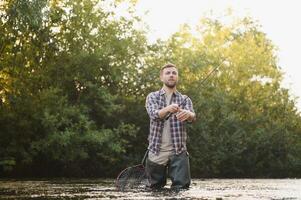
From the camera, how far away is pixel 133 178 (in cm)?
951

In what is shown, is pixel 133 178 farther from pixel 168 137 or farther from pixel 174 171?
pixel 168 137

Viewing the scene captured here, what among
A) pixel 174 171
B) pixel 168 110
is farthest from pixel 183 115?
pixel 174 171

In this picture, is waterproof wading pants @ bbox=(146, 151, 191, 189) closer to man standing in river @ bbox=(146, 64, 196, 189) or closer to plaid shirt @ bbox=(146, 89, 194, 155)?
man standing in river @ bbox=(146, 64, 196, 189)

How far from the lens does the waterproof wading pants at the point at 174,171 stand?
28.9 ft

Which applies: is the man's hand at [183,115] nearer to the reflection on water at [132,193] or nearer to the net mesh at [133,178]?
the reflection on water at [132,193]

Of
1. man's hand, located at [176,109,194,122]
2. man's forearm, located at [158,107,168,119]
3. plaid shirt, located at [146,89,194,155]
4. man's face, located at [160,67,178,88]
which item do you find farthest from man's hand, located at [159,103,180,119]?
man's face, located at [160,67,178,88]

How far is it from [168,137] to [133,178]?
1.06 m

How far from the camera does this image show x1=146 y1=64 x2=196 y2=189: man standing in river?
346 inches

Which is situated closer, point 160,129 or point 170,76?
point 160,129

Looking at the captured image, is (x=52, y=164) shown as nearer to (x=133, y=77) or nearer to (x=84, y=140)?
(x=84, y=140)

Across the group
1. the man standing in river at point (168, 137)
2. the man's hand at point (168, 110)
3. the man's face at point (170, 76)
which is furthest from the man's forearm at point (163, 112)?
the man's face at point (170, 76)

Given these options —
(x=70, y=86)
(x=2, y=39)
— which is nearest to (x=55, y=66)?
(x=70, y=86)

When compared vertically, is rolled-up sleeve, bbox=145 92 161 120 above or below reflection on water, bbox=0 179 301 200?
above

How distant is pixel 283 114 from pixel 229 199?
4024 cm
